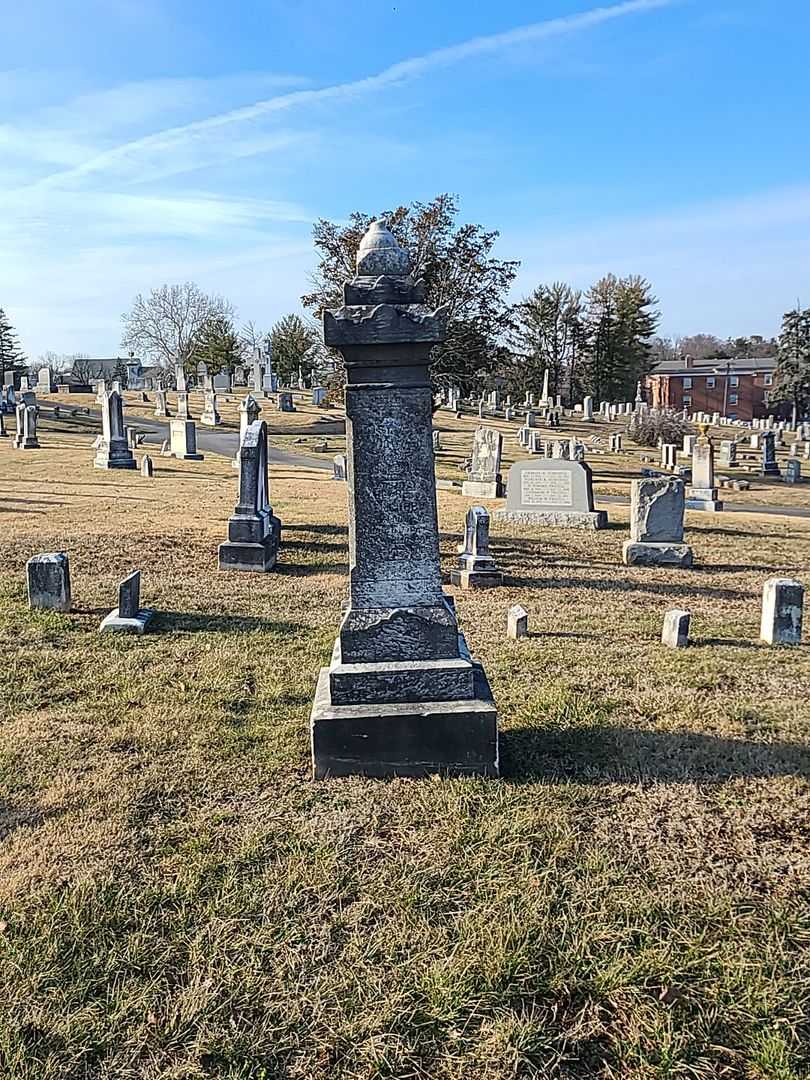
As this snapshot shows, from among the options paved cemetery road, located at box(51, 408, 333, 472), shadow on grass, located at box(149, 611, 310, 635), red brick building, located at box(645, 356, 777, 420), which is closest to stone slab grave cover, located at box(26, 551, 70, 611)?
shadow on grass, located at box(149, 611, 310, 635)

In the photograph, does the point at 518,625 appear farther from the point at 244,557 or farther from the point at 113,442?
the point at 113,442

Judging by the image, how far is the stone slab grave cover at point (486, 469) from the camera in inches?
705

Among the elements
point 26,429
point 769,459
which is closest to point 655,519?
point 769,459

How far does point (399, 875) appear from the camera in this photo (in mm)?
3248

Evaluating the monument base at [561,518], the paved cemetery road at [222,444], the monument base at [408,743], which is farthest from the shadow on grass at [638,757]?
the paved cemetery road at [222,444]

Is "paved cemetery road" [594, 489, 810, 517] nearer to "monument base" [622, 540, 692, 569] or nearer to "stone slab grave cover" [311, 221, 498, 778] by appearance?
"monument base" [622, 540, 692, 569]

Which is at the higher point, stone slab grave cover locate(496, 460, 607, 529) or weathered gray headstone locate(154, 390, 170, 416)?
weathered gray headstone locate(154, 390, 170, 416)

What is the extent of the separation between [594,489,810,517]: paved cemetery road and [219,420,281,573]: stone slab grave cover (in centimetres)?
1034

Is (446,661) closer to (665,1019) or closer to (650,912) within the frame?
(650,912)

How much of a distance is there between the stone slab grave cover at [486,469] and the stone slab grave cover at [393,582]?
13.7 meters

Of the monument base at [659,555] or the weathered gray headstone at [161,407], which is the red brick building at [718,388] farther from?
the monument base at [659,555]

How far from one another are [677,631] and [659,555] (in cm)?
420

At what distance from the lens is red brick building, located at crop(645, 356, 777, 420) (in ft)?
240

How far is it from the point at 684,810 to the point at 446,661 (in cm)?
142
